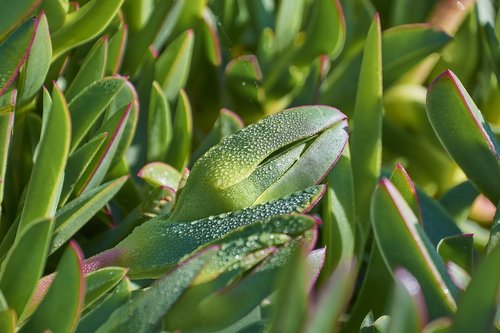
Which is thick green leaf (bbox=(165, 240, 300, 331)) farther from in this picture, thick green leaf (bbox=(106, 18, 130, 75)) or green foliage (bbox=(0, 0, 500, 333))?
thick green leaf (bbox=(106, 18, 130, 75))

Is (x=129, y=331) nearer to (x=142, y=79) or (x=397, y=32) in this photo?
(x=142, y=79)

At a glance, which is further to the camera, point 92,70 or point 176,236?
point 92,70

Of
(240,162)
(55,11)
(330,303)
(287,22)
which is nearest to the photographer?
(330,303)

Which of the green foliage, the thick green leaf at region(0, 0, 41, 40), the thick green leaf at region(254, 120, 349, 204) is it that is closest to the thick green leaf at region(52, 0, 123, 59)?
the green foliage

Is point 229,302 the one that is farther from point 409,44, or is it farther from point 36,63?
point 409,44

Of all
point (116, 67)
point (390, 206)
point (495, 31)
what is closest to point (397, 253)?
point (390, 206)

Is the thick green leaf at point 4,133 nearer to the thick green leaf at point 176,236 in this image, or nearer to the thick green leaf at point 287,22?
the thick green leaf at point 176,236

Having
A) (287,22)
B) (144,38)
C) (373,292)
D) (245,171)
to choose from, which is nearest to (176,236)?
(245,171)
